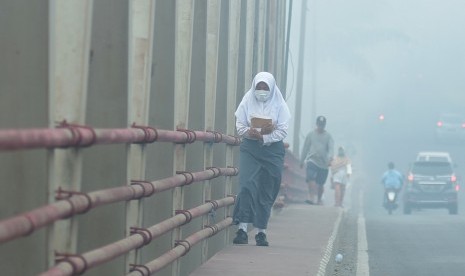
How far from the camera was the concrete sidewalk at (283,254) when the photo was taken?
10.2 metres

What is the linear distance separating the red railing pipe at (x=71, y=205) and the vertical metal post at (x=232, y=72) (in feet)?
14.5

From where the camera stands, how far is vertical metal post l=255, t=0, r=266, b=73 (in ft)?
52.5

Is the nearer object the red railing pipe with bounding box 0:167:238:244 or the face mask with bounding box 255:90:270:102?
the red railing pipe with bounding box 0:167:238:244

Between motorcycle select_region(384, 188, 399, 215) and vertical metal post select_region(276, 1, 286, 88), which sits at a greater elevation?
vertical metal post select_region(276, 1, 286, 88)

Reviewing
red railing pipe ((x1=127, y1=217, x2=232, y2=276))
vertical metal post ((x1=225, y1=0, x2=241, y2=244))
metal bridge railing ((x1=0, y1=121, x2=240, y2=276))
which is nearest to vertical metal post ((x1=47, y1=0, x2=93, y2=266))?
metal bridge railing ((x1=0, y1=121, x2=240, y2=276))

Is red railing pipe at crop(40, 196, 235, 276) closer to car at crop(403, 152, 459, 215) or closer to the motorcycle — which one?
car at crop(403, 152, 459, 215)

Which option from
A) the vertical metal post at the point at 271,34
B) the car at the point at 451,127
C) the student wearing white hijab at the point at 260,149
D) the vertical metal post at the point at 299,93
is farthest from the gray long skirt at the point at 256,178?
the car at the point at 451,127

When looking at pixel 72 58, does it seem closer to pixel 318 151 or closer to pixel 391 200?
pixel 318 151

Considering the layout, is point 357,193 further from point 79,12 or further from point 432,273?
point 79,12

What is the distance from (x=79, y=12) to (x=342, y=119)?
83138 millimetres

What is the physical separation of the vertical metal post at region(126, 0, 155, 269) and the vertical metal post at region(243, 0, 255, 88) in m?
6.25

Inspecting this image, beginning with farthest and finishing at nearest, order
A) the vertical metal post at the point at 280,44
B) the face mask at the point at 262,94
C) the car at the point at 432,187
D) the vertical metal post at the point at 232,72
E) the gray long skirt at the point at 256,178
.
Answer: the car at the point at 432,187, the vertical metal post at the point at 280,44, the vertical metal post at the point at 232,72, the gray long skirt at the point at 256,178, the face mask at the point at 262,94

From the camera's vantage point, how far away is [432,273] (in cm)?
1254

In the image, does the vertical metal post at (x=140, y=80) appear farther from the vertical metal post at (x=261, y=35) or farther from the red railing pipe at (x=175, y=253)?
the vertical metal post at (x=261, y=35)
